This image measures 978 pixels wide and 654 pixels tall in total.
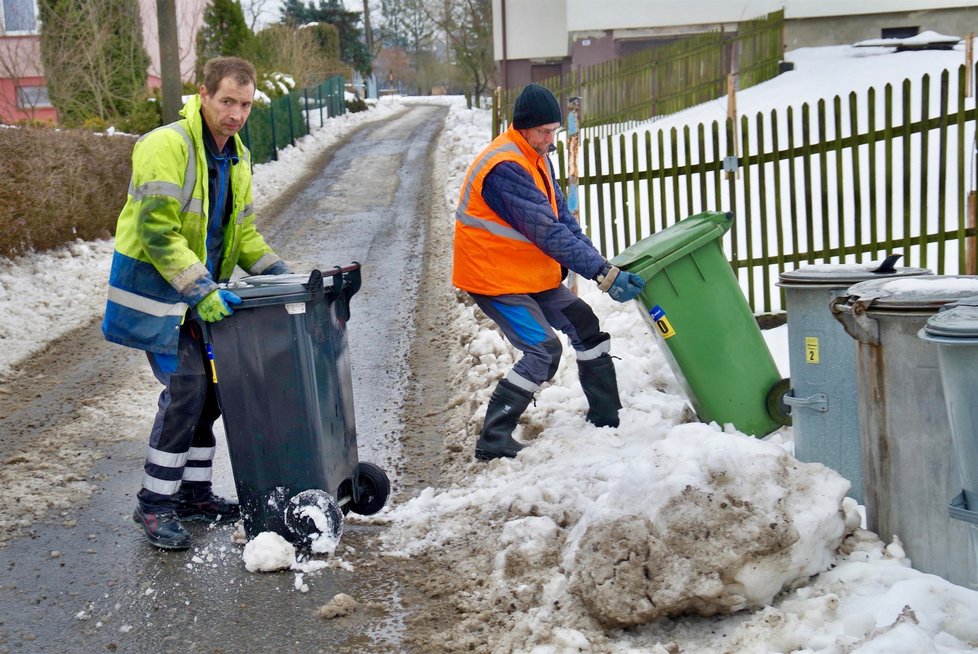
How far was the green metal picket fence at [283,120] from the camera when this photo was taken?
1825 cm

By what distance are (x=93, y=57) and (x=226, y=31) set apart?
23.9ft

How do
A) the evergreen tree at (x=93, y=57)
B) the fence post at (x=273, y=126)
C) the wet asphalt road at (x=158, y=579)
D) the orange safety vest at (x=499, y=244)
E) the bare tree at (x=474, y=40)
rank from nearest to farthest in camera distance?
the wet asphalt road at (x=158, y=579) < the orange safety vest at (x=499, y=244) < the evergreen tree at (x=93, y=57) < the fence post at (x=273, y=126) < the bare tree at (x=474, y=40)

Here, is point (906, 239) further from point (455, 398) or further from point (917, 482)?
point (917, 482)

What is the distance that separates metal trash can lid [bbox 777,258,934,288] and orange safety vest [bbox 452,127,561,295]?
120cm

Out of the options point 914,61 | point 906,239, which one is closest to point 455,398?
point 906,239

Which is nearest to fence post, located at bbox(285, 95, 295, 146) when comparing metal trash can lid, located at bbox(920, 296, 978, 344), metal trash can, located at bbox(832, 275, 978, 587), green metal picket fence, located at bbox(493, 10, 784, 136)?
green metal picket fence, located at bbox(493, 10, 784, 136)

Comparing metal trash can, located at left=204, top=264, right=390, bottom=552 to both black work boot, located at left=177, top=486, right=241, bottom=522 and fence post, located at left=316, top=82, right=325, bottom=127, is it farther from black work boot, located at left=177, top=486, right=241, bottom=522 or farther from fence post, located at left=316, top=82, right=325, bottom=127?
fence post, located at left=316, top=82, right=325, bottom=127

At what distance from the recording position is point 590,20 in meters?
23.5

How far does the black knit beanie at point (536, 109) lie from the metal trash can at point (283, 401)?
3.94 ft

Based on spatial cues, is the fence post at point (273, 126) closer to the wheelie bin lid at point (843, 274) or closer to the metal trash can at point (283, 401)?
the metal trash can at point (283, 401)

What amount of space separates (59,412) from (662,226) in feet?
13.8

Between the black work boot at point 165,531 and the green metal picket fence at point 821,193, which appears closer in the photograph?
the black work boot at point 165,531

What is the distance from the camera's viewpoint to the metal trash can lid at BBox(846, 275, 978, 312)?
2973mm

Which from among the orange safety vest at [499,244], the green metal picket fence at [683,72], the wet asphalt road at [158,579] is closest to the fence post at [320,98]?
the green metal picket fence at [683,72]
